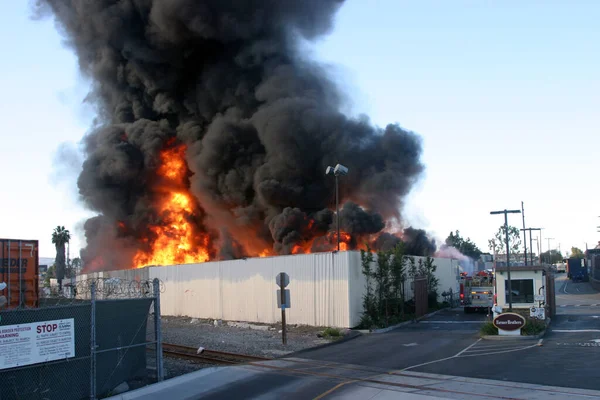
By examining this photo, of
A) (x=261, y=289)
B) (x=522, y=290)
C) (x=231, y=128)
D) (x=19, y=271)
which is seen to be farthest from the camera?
(x=231, y=128)

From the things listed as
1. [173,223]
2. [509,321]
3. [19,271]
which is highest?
[173,223]

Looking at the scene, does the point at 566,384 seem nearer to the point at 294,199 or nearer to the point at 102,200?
the point at 294,199

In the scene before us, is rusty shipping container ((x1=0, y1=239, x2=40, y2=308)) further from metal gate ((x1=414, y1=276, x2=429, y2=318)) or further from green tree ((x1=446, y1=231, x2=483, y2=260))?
green tree ((x1=446, y1=231, x2=483, y2=260))

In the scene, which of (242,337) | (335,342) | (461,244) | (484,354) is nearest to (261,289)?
(242,337)

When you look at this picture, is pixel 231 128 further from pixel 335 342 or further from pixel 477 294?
pixel 335 342

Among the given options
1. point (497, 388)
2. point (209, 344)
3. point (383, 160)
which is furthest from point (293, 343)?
point (383, 160)

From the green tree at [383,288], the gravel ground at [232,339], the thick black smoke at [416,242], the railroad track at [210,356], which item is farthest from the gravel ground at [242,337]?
the thick black smoke at [416,242]

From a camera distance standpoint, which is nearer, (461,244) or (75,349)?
(75,349)

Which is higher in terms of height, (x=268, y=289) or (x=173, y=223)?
(x=173, y=223)

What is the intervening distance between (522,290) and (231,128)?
26.0m

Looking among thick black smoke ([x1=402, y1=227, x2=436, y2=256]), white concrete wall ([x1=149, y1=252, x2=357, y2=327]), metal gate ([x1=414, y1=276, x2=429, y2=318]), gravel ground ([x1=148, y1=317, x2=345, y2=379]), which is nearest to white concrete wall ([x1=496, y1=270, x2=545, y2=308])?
metal gate ([x1=414, y1=276, x2=429, y2=318])

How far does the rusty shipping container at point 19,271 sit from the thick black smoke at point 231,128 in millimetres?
21325

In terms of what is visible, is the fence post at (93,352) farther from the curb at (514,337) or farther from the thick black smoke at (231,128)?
the thick black smoke at (231,128)

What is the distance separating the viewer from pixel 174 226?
46.6 meters
